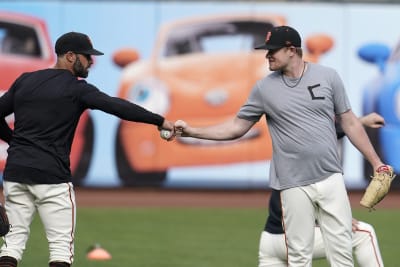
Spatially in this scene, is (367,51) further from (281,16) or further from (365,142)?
(365,142)

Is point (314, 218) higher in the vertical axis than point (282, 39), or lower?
lower

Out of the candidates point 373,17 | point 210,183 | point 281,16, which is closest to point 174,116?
point 210,183

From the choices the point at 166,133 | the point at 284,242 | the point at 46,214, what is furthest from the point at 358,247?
the point at 46,214

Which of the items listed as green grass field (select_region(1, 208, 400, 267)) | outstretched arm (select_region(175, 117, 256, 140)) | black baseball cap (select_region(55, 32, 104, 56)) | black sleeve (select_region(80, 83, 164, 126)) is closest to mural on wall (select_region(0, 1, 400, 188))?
green grass field (select_region(1, 208, 400, 267))

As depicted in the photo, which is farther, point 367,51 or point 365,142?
point 367,51

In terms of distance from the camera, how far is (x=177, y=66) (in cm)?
1928

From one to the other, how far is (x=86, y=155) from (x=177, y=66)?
7.81ft

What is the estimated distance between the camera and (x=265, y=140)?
19422 mm

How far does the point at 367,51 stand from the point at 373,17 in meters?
0.67

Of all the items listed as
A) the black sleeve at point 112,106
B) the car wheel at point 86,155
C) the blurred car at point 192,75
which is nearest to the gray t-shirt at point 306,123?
the black sleeve at point 112,106

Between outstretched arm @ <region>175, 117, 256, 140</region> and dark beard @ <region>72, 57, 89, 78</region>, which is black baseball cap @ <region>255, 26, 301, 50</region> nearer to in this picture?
outstretched arm @ <region>175, 117, 256, 140</region>

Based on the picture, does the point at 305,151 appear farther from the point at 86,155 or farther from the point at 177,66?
the point at 86,155

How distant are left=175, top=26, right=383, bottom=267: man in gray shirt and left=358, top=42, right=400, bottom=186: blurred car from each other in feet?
39.3

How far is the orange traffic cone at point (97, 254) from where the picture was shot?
10.9 m
